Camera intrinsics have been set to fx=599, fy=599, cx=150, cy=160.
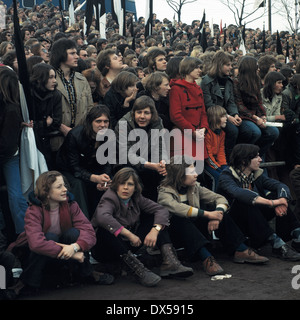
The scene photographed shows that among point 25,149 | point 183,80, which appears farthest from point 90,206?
point 183,80

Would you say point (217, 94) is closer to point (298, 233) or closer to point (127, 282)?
point (298, 233)

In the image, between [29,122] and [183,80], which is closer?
[29,122]

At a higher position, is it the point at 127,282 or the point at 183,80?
the point at 183,80

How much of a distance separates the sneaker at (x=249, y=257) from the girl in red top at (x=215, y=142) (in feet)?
3.65

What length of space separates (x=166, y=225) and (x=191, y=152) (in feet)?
4.86

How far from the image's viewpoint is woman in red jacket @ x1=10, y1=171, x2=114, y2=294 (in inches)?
201

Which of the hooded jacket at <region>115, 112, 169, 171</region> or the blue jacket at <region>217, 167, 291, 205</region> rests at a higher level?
the hooded jacket at <region>115, 112, 169, 171</region>

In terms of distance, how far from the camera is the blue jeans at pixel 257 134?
7.84 metres

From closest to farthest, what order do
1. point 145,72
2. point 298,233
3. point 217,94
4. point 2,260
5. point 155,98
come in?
point 2,260, point 298,233, point 155,98, point 217,94, point 145,72

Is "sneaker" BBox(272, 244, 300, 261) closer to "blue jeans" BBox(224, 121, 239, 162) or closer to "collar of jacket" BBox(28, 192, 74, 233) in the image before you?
"blue jeans" BBox(224, 121, 239, 162)

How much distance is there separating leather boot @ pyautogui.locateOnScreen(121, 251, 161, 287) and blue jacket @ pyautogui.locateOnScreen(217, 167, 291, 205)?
1.40 m

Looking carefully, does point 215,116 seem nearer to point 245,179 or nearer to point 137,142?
point 245,179

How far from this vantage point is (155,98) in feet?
23.0

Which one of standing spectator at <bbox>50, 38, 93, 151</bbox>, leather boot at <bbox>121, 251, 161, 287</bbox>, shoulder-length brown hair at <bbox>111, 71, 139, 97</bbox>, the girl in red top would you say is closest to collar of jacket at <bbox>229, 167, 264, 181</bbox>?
the girl in red top
